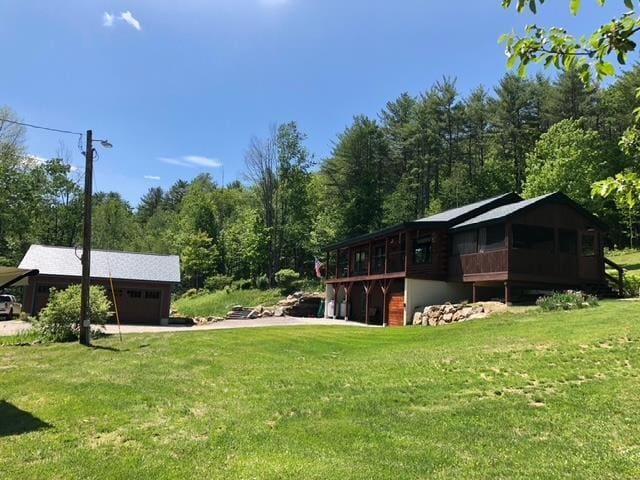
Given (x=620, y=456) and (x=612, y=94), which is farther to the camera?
(x=612, y=94)

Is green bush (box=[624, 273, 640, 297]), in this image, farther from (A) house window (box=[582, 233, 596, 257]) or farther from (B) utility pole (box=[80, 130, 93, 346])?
(B) utility pole (box=[80, 130, 93, 346])

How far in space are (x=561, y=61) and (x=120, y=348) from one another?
14647mm

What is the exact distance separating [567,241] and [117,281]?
78.9ft

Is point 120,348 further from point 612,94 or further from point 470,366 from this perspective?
point 612,94

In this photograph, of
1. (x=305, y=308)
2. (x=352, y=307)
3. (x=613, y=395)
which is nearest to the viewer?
(x=613, y=395)

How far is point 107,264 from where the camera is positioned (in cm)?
3234

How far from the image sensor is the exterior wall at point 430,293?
2411 cm

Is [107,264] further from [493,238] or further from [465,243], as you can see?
[493,238]

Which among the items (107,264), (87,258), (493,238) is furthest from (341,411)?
(107,264)

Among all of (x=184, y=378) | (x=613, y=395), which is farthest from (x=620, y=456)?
(x=184, y=378)

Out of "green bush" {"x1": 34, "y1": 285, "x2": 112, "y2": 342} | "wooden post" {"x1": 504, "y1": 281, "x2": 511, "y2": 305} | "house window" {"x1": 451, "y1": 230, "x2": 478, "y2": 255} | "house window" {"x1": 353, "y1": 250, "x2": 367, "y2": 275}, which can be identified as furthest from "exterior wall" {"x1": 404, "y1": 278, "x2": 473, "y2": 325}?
"green bush" {"x1": 34, "y1": 285, "x2": 112, "y2": 342}

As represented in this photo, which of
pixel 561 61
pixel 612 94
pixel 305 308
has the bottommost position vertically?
pixel 305 308

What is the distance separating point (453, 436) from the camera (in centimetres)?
604

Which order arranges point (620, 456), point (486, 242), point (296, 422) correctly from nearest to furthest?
point (620, 456)
point (296, 422)
point (486, 242)
